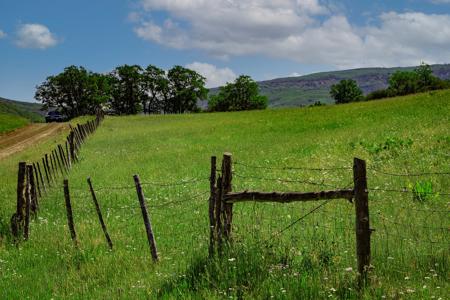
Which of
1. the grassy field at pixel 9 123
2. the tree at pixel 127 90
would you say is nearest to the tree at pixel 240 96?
the tree at pixel 127 90

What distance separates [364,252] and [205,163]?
18078 millimetres

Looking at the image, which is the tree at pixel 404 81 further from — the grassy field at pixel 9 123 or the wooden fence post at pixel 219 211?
the wooden fence post at pixel 219 211

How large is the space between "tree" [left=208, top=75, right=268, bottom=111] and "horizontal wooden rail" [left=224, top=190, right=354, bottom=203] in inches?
6046

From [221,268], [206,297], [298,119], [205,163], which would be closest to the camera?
[206,297]

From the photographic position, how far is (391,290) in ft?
22.2

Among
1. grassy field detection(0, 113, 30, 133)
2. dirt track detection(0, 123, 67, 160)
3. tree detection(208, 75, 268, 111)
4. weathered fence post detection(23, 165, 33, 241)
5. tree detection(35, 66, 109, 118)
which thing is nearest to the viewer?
A: weathered fence post detection(23, 165, 33, 241)

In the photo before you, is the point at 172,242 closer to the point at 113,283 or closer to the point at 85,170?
the point at 113,283

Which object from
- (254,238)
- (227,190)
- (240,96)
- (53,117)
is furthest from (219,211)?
(240,96)

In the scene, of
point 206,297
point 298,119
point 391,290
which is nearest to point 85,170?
point 206,297

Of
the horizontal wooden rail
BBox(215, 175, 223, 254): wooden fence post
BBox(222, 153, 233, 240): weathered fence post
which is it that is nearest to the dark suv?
BBox(215, 175, 223, 254): wooden fence post

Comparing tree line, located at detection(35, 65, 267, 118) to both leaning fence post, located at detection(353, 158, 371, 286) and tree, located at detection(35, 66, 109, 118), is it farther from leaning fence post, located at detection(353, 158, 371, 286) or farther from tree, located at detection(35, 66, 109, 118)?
leaning fence post, located at detection(353, 158, 371, 286)

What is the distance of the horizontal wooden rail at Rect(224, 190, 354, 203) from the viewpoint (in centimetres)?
746

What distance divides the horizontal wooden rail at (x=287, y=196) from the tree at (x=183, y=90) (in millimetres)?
140015

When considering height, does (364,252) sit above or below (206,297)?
above
